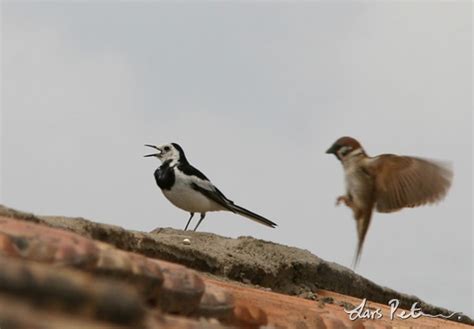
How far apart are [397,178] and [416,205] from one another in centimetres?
18

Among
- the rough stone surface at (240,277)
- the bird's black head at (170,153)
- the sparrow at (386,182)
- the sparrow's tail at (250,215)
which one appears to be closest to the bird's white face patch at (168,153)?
the bird's black head at (170,153)

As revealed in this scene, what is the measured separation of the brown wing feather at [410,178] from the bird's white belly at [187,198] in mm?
4183

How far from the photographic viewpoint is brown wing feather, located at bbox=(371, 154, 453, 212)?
461cm

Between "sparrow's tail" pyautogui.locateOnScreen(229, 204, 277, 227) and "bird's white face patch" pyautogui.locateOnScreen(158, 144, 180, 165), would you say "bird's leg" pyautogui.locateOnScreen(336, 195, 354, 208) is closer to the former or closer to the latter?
"sparrow's tail" pyautogui.locateOnScreen(229, 204, 277, 227)

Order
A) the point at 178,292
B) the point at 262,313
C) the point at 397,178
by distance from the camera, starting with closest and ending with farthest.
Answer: the point at 178,292
the point at 262,313
the point at 397,178

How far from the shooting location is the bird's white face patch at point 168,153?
934cm

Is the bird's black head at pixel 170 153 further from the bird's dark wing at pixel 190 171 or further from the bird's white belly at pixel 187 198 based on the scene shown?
the bird's white belly at pixel 187 198

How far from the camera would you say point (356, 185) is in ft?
15.0

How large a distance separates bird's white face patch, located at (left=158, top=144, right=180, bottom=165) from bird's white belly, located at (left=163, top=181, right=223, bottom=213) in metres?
0.56

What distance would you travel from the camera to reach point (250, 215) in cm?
880

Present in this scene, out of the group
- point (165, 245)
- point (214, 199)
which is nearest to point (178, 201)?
point (214, 199)

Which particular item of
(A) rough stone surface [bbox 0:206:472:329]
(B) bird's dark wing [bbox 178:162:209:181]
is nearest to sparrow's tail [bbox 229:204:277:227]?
(B) bird's dark wing [bbox 178:162:209:181]

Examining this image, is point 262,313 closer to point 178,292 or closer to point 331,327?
point 331,327

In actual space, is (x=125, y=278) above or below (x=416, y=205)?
below
